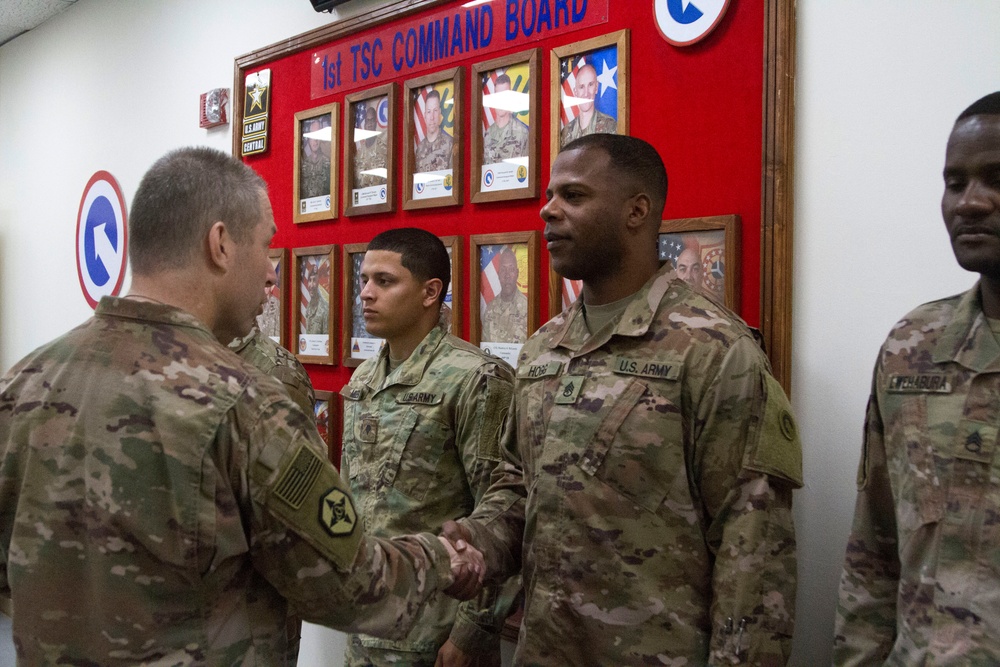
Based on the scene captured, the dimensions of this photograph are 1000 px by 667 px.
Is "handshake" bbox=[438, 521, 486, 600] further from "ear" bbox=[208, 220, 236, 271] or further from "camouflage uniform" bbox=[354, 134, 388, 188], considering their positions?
"camouflage uniform" bbox=[354, 134, 388, 188]

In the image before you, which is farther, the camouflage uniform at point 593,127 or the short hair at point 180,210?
the camouflage uniform at point 593,127

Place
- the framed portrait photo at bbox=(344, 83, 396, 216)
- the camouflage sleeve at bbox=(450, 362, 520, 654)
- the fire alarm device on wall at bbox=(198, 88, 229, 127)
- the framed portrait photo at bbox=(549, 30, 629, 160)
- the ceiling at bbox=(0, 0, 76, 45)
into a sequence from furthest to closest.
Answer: the ceiling at bbox=(0, 0, 76, 45) → the fire alarm device on wall at bbox=(198, 88, 229, 127) → the framed portrait photo at bbox=(344, 83, 396, 216) → the framed portrait photo at bbox=(549, 30, 629, 160) → the camouflage sleeve at bbox=(450, 362, 520, 654)

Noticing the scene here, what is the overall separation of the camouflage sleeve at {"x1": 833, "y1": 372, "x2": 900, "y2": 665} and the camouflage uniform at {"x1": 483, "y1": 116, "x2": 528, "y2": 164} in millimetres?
1405

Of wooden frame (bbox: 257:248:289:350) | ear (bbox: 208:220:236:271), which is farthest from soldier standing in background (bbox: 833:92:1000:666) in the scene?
wooden frame (bbox: 257:248:289:350)

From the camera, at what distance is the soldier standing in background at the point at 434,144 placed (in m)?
2.78

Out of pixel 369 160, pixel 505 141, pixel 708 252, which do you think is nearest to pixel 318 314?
pixel 369 160

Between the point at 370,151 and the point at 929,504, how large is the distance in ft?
7.62

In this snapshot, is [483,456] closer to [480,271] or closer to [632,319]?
[632,319]

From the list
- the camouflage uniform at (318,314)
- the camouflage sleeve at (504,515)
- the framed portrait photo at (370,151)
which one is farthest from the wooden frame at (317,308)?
the camouflage sleeve at (504,515)

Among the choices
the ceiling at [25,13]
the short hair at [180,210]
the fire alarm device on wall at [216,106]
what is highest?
the ceiling at [25,13]

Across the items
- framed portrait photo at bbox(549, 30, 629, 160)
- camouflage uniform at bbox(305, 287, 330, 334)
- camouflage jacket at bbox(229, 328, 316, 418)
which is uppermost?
framed portrait photo at bbox(549, 30, 629, 160)

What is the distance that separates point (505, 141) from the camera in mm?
2584

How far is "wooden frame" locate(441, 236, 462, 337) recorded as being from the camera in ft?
8.93

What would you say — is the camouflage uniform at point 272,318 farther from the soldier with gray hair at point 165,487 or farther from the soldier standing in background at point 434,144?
the soldier with gray hair at point 165,487
